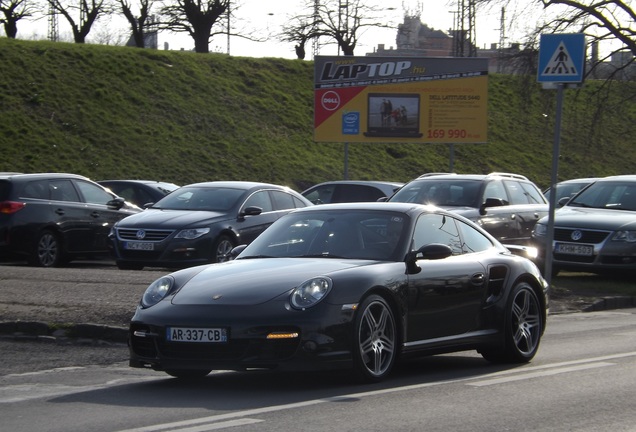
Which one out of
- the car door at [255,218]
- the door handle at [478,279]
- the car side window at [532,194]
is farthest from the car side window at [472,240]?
the car side window at [532,194]

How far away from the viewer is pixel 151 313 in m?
8.27

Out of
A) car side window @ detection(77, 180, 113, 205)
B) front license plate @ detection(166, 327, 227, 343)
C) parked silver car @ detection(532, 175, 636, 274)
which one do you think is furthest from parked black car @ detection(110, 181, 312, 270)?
front license plate @ detection(166, 327, 227, 343)

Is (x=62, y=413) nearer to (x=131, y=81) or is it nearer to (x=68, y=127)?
(x=68, y=127)

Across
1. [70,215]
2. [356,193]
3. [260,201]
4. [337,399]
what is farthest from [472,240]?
[356,193]

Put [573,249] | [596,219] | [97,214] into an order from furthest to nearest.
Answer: [97,214]
[596,219]
[573,249]

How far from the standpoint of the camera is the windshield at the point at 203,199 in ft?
62.3

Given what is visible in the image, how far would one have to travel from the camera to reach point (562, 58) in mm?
15391

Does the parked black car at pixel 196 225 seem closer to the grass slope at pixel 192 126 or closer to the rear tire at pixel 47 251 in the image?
the rear tire at pixel 47 251

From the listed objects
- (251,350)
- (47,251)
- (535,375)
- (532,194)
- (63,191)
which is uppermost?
(63,191)

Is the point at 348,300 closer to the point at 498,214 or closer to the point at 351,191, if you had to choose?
the point at 498,214

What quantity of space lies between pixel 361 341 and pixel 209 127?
135 feet

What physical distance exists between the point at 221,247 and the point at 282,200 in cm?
201

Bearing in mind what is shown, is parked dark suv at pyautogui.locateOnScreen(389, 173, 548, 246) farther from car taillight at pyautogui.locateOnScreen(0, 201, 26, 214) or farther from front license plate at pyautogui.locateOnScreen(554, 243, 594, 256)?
car taillight at pyautogui.locateOnScreen(0, 201, 26, 214)

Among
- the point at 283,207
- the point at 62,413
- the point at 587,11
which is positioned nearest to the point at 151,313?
the point at 62,413
